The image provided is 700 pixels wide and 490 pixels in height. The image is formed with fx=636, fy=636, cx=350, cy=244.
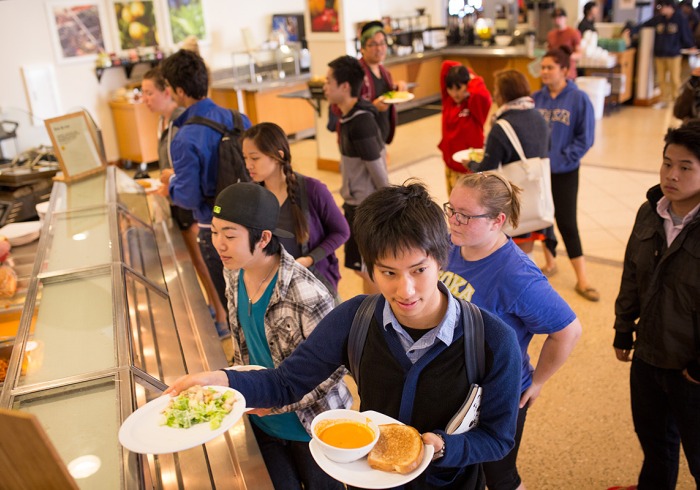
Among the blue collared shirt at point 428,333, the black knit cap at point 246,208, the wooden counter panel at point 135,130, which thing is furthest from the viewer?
the wooden counter panel at point 135,130

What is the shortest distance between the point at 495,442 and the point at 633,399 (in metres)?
1.35

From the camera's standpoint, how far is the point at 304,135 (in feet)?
37.0

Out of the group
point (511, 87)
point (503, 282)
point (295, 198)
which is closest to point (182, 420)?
point (503, 282)

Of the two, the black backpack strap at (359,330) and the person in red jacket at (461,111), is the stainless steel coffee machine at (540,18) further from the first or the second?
the black backpack strap at (359,330)

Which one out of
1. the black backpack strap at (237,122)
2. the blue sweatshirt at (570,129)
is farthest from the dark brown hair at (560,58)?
the black backpack strap at (237,122)

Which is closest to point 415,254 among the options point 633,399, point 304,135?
point 633,399

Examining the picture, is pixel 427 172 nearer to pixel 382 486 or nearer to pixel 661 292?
pixel 661 292

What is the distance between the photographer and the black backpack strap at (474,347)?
61.5 inches

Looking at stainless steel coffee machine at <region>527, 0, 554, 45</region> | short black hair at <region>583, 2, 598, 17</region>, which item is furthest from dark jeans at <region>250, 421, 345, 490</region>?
stainless steel coffee machine at <region>527, 0, 554, 45</region>

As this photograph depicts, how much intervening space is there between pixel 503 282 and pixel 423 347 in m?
0.72

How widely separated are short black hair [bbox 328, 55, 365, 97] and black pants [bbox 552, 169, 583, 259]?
66.9 inches

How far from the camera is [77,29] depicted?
9023mm

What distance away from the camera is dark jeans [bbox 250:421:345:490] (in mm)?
2264

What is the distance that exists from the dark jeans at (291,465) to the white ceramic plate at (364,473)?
2.61ft
